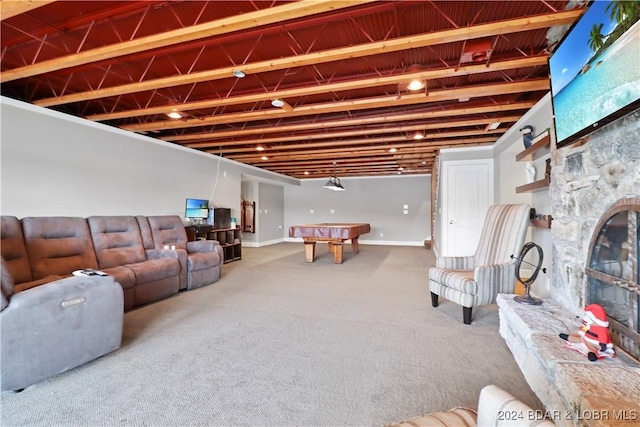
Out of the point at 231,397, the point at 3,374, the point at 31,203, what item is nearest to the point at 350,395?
the point at 231,397

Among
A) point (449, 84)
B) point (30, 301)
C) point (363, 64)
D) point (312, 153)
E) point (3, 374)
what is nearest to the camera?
point (3, 374)

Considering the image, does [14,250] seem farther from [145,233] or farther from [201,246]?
[201,246]

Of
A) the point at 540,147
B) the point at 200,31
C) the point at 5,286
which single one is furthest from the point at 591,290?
the point at 5,286

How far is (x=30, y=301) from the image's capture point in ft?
5.57

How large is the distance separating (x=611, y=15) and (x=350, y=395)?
237 cm

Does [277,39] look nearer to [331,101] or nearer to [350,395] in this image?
[331,101]

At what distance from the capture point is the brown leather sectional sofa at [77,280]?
1.67 metres

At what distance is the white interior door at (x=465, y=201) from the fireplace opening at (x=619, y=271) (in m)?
3.94

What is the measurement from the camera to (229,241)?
20.0 ft

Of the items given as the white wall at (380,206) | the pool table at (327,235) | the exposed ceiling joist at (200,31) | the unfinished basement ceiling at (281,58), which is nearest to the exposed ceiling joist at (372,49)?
the unfinished basement ceiling at (281,58)

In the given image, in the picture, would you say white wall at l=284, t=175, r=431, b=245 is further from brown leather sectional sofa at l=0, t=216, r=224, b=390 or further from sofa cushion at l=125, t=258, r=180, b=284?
sofa cushion at l=125, t=258, r=180, b=284

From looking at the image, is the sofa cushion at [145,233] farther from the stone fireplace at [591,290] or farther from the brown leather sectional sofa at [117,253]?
the stone fireplace at [591,290]

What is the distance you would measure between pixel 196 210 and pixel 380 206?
601cm

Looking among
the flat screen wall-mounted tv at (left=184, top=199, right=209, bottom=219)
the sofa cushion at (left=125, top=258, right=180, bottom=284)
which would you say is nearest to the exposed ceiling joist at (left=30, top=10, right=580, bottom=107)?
the sofa cushion at (left=125, top=258, right=180, bottom=284)
